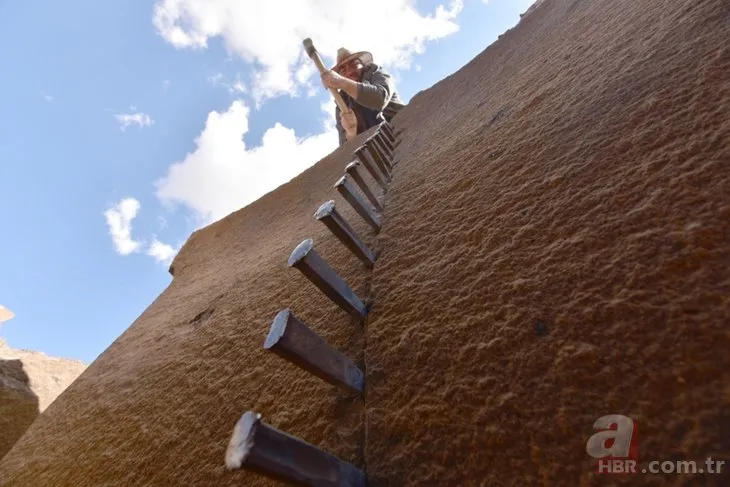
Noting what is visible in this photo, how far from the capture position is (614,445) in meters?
0.43

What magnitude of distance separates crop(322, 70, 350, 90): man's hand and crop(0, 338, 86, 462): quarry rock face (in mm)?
3207

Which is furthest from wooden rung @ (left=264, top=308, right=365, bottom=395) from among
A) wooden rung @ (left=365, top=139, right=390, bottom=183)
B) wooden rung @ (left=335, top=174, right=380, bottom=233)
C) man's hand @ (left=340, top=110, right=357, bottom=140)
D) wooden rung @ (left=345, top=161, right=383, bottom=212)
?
man's hand @ (left=340, top=110, right=357, bottom=140)

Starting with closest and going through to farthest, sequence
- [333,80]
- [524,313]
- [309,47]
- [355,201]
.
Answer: [524,313]
[355,201]
[333,80]
[309,47]

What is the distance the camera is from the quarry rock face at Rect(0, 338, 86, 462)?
2.45 m

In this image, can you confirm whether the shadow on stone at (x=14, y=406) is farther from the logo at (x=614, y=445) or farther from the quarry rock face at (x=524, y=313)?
the logo at (x=614, y=445)

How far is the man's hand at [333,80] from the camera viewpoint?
3.53 metres

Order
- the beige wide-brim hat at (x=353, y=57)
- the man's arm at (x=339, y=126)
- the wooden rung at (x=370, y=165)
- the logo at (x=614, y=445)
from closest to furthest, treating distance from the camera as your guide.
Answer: the logo at (x=614, y=445), the wooden rung at (x=370, y=165), the beige wide-brim hat at (x=353, y=57), the man's arm at (x=339, y=126)

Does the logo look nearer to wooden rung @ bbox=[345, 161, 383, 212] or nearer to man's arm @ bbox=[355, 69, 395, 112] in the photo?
wooden rung @ bbox=[345, 161, 383, 212]

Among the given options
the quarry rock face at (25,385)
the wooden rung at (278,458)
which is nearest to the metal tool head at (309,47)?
the quarry rock face at (25,385)

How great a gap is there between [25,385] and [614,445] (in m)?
3.55

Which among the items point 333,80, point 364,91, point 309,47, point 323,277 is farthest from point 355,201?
point 309,47

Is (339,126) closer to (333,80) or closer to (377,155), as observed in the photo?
(333,80)

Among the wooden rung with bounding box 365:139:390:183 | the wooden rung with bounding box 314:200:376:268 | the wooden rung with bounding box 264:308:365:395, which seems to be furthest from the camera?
the wooden rung with bounding box 365:139:390:183

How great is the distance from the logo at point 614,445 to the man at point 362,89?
3.32m
